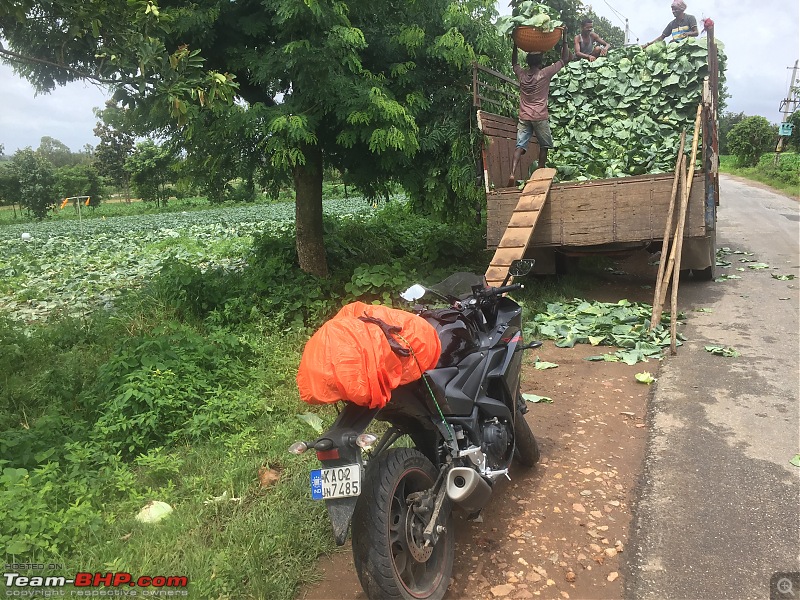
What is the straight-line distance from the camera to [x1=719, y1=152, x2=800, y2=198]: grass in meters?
25.7

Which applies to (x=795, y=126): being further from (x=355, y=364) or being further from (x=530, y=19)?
(x=355, y=364)

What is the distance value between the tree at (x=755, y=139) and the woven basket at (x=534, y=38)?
39.6 meters

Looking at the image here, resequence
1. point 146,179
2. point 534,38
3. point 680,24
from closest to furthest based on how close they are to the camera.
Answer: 1. point 534,38
2. point 680,24
3. point 146,179

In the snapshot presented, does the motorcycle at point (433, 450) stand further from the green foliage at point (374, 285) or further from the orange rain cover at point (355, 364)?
the green foliage at point (374, 285)

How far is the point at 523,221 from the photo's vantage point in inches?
243

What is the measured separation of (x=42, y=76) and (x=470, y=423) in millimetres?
5664

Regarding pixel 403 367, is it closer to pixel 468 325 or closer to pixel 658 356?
pixel 468 325

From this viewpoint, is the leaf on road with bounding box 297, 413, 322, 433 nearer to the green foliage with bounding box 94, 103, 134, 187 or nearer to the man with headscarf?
the man with headscarf

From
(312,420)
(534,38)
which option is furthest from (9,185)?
(312,420)

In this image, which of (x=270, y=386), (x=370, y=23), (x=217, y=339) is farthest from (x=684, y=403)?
(x=370, y=23)

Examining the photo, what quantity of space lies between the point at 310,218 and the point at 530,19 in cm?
342

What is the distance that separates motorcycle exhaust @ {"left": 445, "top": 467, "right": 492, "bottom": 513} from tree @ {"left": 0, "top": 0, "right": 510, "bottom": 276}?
A: 3.24 meters

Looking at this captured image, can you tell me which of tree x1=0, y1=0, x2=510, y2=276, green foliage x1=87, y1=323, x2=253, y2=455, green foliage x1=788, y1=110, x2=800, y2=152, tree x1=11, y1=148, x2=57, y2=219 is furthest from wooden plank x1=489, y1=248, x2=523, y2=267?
green foliage x1=788, y1=110, x2=800, y2=152

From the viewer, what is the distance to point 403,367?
2.29 meters
